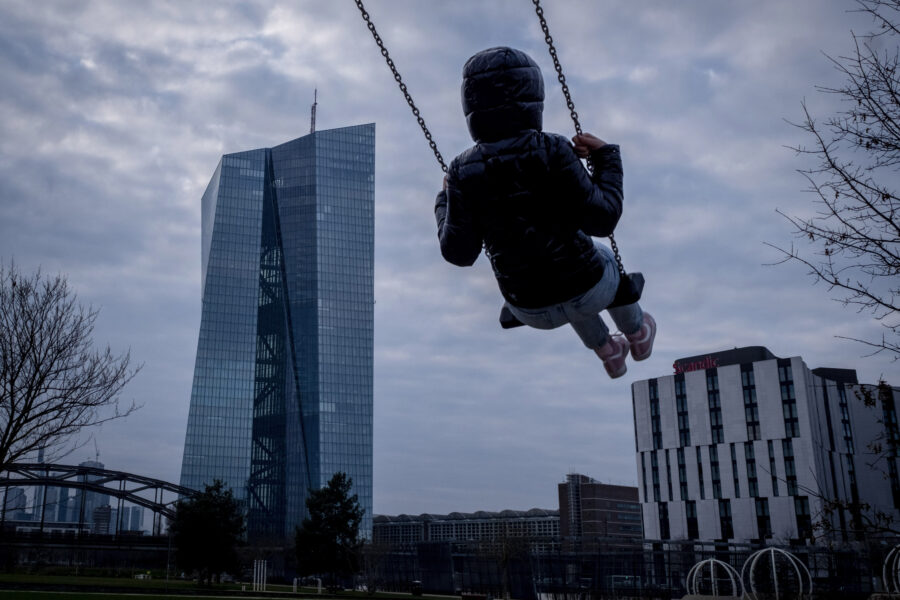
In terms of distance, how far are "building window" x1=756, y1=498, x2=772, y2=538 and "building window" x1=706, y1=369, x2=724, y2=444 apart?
7.36 meters

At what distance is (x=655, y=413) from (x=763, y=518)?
1600cm

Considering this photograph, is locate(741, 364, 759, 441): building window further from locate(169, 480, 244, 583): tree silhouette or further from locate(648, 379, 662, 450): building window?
locate(169, 480, 244, 583): tree silhouette

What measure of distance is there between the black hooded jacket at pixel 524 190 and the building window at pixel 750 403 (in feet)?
262

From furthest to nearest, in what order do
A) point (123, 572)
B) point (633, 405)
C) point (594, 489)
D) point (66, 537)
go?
point (594, 489) < point (633, 405) < point (66, 537) < point (123, 572)

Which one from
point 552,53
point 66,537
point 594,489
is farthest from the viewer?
point 594,489

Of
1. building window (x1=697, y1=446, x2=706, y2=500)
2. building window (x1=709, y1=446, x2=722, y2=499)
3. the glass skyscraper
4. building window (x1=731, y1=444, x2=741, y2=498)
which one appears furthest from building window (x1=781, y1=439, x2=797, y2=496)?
the glass skyscraper

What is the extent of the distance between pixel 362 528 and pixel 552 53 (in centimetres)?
11372

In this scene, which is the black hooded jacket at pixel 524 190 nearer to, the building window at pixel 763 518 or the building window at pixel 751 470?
the building window at pixel 763 518

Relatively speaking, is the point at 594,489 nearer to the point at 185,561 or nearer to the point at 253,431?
the point at 253,431

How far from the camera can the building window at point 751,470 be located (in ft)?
253

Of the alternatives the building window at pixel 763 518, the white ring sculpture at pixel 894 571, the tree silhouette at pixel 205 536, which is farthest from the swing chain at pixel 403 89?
the building window at pixel 763 518

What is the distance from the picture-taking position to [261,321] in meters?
121

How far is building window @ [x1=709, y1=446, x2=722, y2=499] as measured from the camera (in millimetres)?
79875

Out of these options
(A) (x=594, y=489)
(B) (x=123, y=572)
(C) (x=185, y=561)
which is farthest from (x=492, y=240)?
(A) (x=594, y=489)
